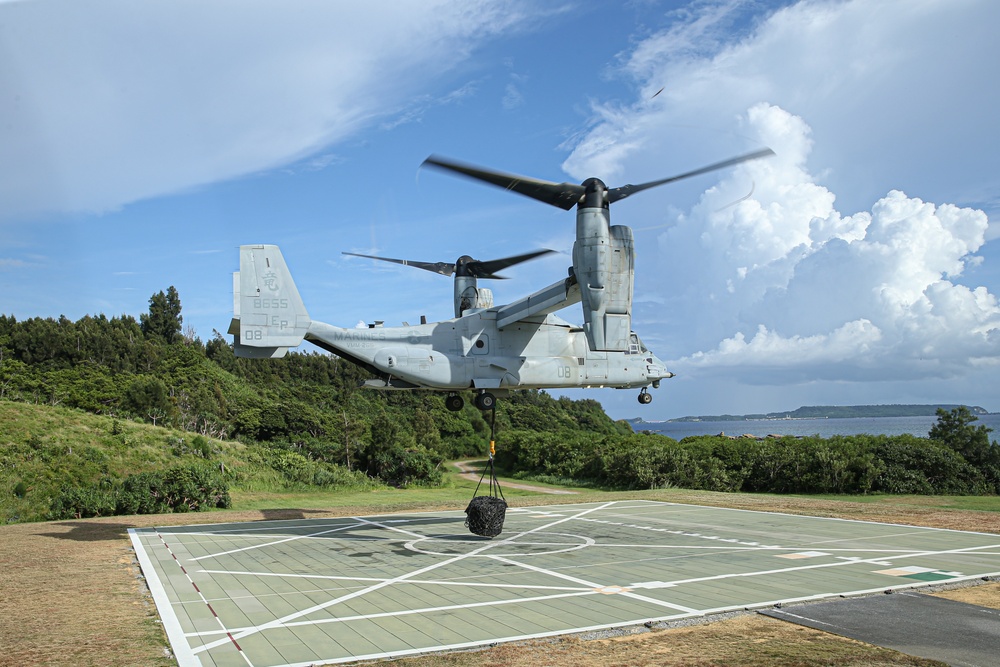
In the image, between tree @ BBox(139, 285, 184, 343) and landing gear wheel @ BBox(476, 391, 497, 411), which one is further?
tree @ BBox(139, 285, 184, 343)

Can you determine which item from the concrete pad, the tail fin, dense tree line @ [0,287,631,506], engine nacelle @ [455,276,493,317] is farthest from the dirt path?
the concrete pad

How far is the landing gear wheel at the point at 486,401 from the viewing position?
56.6 ft

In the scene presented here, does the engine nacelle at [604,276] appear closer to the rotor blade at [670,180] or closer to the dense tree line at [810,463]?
the rotor blade at [670,180]

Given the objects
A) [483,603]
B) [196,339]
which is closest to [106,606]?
[483,603]

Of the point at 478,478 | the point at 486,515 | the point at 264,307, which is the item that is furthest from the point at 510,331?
the point at 478,478

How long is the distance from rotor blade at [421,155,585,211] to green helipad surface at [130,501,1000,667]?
7298 millimetres

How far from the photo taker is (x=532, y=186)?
1540cm

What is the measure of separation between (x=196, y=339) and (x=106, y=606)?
7100 centimetres

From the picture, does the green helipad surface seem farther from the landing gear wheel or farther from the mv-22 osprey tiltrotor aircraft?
the mv-22 osprey tiltrotor aircraft

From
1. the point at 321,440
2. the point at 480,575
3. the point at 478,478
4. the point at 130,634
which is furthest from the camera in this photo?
the point at 478,478

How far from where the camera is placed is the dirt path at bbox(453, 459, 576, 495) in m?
40.9

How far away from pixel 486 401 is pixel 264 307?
18.0 ft

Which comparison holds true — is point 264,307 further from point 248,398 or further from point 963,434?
point 248,398

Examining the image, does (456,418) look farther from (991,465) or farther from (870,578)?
(870,578)
